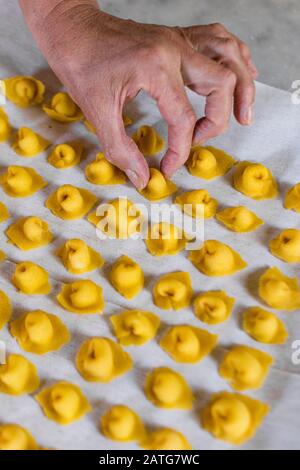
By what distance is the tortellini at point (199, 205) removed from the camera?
1.01 meters

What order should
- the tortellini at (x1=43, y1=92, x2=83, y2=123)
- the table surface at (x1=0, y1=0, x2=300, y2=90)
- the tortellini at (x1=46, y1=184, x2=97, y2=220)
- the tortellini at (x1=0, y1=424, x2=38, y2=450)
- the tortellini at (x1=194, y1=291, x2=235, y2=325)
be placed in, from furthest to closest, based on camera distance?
the table surface at (x1=0, y1=0, x2=300, y2=90), the tortellini at (x1=43, y1=92, x2=83, y2=123), the tortellini at (x1=46, y1=184, x2=97, y2=220), the tortellini at (x1=194, y1=291, x2=235, y2=325), the tortellini at (x1=0, y1=424, x2=38, y2=450)

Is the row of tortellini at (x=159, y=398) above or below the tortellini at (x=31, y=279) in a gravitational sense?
below

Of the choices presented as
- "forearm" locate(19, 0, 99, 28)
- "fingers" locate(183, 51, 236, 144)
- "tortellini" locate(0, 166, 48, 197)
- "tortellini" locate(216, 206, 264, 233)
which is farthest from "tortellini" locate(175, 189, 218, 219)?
"forearm" locate(19, 0, 99, 28)

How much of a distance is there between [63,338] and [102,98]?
0.32 m

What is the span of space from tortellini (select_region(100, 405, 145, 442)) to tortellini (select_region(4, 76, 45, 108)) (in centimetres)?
55

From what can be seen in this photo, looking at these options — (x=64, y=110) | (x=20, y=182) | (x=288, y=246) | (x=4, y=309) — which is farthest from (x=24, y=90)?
(x=288, y=246)

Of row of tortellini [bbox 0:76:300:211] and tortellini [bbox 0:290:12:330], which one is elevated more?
row of tortellini [bbox 0:76:300:211]

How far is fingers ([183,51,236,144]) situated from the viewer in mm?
907

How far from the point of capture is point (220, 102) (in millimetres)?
930

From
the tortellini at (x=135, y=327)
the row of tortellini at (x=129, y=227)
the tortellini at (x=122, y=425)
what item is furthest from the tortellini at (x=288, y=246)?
the tortellini at (x=122, y=425)

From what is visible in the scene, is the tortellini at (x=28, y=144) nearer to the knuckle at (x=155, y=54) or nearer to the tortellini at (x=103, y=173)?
the tortellini at (x=103, y=173)

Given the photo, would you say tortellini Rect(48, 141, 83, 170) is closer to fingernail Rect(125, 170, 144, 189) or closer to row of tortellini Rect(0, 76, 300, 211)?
row of tortellini Rect(0, 76, 300, 211)

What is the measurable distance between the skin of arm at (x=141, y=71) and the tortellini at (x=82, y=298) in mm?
175
